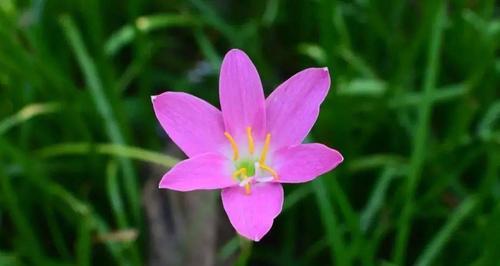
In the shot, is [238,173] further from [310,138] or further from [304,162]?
[310,138]

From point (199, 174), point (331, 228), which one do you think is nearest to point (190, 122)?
point (199, 174)

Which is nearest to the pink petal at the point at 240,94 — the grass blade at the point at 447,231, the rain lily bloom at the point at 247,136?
the rain lily bloom at the point at 247,136

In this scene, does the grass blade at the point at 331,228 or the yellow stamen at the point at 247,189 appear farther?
the grass blade at the point at 331,228

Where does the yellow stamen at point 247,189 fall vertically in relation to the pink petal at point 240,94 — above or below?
below

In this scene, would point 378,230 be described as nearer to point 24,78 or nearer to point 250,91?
point 250,91

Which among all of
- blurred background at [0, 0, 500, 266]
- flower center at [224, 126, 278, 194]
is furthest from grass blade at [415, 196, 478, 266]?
flower center at [224, 126, 278, 194]

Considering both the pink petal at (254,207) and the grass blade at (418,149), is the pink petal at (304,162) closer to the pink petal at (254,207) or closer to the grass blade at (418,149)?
the pink petal at (254,207)
